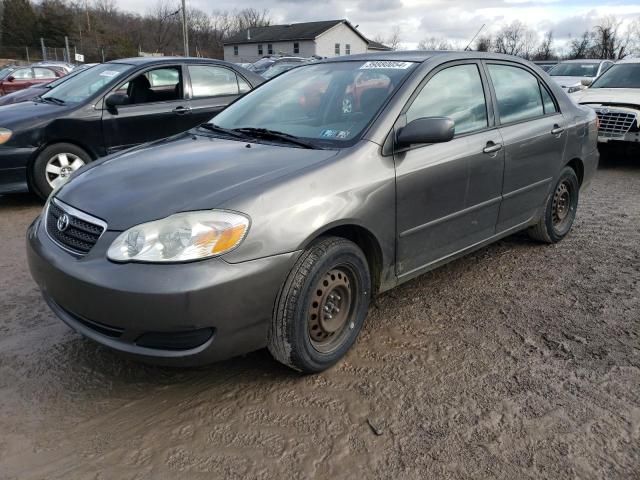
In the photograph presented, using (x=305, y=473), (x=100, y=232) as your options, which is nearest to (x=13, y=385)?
(x=100, y=232)

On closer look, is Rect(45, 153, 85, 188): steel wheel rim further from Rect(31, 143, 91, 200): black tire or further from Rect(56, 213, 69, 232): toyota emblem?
Rect(56, 213, 69, 232): toyota emblem

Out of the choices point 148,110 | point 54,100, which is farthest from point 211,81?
point 54,100

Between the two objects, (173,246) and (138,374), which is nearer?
(173,246)

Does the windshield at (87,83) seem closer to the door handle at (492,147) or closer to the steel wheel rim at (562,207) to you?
the door handle at (492,147)

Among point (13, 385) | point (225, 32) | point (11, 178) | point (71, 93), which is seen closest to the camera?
point (13, 385)

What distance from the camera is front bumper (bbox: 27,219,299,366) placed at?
223cm

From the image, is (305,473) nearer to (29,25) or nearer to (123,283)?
(123,283)

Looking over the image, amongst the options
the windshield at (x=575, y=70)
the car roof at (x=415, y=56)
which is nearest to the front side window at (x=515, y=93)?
the car roof at (x=415, y=56)

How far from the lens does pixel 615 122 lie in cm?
847

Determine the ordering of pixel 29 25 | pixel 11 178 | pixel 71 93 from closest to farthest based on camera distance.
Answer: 1. pixel 11 178
2. pixel 71 93
3. pixel 29 25

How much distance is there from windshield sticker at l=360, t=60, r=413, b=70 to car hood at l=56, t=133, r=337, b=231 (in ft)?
3.01

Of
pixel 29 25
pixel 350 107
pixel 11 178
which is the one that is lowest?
pixel 11 178

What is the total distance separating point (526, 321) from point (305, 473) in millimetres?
1937

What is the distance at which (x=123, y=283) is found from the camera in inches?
88.5
